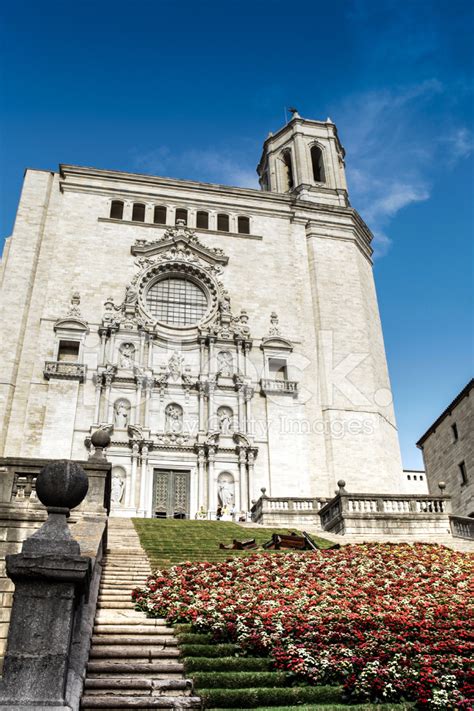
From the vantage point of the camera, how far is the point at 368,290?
1480 inches

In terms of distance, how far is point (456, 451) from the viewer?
34.5 m

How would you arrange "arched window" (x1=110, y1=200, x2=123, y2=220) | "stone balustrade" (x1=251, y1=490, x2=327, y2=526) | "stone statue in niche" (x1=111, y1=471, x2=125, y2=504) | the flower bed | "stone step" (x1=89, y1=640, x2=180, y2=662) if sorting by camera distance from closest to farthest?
the flower bed < "stone step" (x1=89, y1=640, x2=180, y2=662) < "stone balustrade" (x1=251, y1=490, x2=327, y2=526) < "stone statue in niche" (x1=111, y1=471, x2=125, y2=504) < "arched window" (x1=110, y1=200, x2=123, y2=220)

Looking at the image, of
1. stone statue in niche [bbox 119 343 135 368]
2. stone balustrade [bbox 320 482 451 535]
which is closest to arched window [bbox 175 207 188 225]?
stone statue in niche [bbox 119 343 135 368]

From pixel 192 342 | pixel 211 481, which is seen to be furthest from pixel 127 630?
pixel 192 342

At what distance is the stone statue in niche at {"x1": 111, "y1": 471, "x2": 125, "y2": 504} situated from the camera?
26375 millimetres

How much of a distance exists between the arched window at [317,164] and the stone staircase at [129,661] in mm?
34963

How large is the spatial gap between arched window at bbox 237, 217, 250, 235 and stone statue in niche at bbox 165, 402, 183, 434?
41.0 feet

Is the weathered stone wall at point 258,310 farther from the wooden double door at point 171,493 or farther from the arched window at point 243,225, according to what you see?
the wooden double door at point 171,493

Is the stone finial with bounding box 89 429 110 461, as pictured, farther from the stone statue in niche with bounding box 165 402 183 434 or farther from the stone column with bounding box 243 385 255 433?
the stone column with bounding box 243 385 255 433

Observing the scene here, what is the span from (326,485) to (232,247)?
1443 cm

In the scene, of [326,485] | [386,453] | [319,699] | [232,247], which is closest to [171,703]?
[319,699]

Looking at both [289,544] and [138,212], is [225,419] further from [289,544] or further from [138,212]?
[138,212]

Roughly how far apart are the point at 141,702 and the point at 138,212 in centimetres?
3192

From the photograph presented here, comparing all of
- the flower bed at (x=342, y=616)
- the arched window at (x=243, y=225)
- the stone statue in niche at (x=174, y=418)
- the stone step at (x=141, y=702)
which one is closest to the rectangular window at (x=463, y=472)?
the stone statue in niche at (x=174, y=418)
